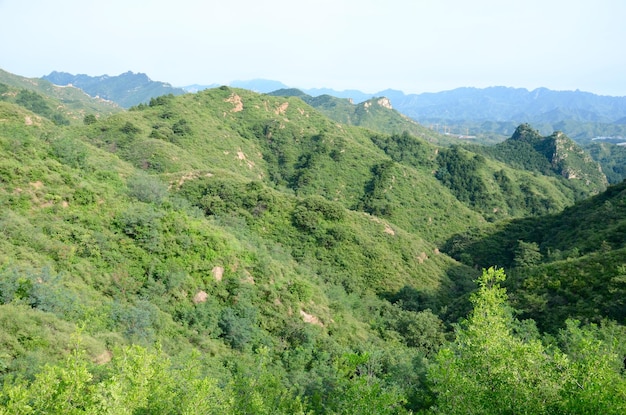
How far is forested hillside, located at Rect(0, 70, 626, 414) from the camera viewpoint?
36.5 ft

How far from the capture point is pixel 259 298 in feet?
103

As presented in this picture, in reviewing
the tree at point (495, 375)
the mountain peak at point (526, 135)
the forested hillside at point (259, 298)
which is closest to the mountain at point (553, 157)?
the mountain peak at point (526, 135)

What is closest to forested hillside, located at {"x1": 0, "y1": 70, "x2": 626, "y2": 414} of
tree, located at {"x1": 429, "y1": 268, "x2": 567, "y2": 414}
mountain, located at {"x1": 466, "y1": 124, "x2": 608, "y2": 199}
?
tree, located at {"x1": 429, "y1": 268, "x2": 567, "y2": 414}

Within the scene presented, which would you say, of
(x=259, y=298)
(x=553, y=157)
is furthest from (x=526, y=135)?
(x=259, y=298)

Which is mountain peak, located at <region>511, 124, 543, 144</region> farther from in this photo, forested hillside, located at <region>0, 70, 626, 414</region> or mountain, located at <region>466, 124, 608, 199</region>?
forested hillside, located at <region>0, 70, 626, 414</region>

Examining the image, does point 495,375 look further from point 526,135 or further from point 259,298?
point 526,135

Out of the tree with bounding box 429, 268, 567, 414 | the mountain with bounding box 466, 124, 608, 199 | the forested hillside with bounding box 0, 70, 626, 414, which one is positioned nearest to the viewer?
the tree with bounding box 429, 268, 567, 414

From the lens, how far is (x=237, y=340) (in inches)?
1054

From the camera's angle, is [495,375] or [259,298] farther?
[259,298]

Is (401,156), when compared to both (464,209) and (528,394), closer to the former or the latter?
(464,209)

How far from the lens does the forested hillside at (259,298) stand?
11133mm

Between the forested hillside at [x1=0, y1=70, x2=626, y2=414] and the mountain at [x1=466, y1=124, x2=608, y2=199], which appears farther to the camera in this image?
the mountain at [x1=466, y1=124, x2=608, y2=199]

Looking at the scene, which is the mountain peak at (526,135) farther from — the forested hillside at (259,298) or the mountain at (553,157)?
the forested hillside at (259,298)

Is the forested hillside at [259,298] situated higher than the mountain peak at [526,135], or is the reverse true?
the mountain peak at [526,135]
